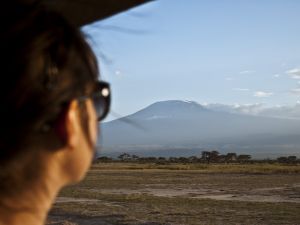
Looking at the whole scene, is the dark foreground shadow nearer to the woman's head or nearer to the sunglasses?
the sunglasses

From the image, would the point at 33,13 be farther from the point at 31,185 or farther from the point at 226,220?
the point at 226,220

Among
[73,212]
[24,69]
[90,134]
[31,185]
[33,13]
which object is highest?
[33,13]

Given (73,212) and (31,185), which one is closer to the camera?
(31,185)

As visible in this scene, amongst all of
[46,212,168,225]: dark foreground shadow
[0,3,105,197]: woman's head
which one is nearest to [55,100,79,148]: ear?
[0,3,105,197]: woman's head

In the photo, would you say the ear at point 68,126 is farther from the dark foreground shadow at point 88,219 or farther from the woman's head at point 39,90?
the dark foreground shadow at point 88,219

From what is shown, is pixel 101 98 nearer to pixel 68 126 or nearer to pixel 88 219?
pixel 68 126

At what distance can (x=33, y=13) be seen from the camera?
43.4 inches

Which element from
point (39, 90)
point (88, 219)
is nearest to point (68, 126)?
point (39, 90)

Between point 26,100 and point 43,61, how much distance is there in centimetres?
9

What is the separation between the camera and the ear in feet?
3.63

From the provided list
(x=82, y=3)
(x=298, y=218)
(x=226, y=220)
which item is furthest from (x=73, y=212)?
(x=82, y=3)

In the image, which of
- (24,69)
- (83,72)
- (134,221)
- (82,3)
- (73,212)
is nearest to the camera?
(24,69)

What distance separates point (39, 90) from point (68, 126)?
103 millimetres

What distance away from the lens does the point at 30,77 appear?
1.06m
